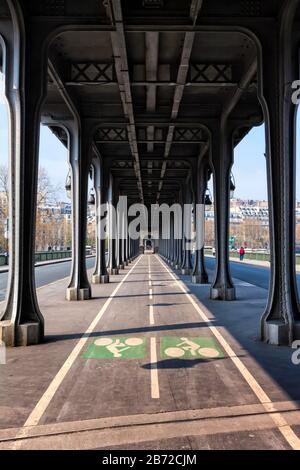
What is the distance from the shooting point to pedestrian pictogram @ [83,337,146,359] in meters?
9.47

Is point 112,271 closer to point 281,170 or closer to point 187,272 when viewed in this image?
point 187,272

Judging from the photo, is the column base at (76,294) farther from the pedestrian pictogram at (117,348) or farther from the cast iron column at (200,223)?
the cast iron column at (200,223)

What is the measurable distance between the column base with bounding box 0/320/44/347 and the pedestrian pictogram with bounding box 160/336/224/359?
10.1 ft

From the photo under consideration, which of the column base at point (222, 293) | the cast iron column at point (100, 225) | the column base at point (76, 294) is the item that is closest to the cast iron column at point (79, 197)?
the column base at point (76, 294)

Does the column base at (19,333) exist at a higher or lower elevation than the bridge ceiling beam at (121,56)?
lower

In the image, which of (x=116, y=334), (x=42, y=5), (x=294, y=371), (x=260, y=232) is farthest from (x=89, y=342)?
(x=260, y=232)

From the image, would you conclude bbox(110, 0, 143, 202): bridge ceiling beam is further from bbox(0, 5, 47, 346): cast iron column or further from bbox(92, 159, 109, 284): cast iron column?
bbox(92, 159, 109, 284): cast iron column

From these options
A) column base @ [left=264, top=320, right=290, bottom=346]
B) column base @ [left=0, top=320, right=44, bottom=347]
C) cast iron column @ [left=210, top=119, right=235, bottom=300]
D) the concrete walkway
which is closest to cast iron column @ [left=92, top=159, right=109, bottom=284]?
cast iron column @ [left=210, top=119, right=235, bottom=300]

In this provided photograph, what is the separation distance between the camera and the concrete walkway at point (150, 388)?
5422 mm

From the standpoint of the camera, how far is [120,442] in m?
5.25

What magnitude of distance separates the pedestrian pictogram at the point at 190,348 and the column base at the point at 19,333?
307 cm

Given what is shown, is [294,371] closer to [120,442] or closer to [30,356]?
[120,442]

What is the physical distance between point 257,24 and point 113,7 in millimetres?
3813

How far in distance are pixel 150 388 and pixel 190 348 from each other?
302 cm
